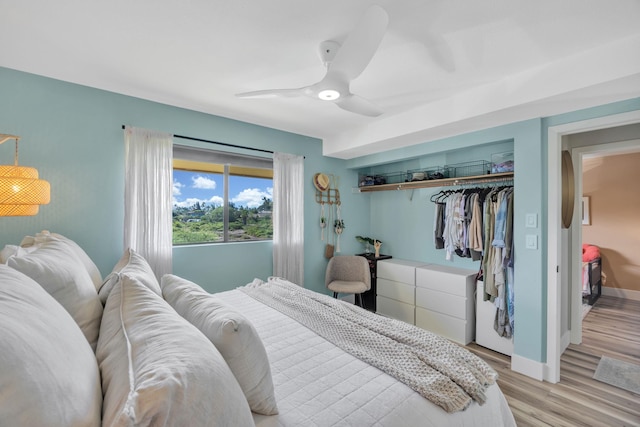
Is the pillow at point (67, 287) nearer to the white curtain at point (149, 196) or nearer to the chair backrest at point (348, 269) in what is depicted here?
the white curtain at point (149, 196)

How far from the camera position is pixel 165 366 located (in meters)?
0.68

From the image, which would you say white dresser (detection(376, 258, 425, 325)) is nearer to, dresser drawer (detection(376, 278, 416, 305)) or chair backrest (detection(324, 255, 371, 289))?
dresser drawer (detection(376, 278, 416, 305))

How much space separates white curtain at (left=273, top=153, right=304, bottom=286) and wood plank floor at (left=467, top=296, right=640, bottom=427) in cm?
220

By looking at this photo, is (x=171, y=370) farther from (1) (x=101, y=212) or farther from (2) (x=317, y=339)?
(1) (x=101, y=212)

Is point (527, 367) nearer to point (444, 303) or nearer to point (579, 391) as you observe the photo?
point (579, 391)

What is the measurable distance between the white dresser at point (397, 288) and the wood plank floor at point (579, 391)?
781 millimetres

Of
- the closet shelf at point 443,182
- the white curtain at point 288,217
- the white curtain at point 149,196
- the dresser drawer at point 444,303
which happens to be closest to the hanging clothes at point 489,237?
the closet shelf at point 443,182

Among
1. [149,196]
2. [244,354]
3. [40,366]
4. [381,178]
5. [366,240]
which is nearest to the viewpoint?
[40,366]

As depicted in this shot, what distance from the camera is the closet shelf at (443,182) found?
2.96m

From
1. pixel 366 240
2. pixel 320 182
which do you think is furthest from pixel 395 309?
pixel 320 182

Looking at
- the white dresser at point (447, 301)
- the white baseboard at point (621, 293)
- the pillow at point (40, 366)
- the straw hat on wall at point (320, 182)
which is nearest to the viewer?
the pillow at point (40, 366)

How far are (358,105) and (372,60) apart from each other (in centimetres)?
33

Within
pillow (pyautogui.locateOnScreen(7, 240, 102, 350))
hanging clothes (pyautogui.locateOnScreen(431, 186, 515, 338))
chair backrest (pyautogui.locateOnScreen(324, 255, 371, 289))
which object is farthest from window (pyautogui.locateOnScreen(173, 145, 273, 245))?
hanging clothes (pyautogui.locateOnScreen(431, 186, 515, 338))

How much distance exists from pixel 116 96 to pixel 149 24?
1273 millimetres
